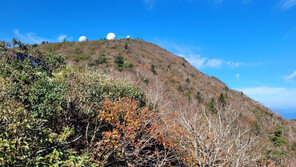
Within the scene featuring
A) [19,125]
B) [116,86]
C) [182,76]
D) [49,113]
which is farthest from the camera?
[182,76]

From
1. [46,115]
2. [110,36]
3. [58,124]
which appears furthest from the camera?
[110,36]

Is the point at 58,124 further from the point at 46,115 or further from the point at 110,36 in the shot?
the point at 110,36

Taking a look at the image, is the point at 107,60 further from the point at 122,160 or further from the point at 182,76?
the point at 122,160

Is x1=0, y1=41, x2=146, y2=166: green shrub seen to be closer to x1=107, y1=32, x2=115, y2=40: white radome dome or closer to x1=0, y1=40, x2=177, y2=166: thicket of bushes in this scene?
x1=0, y1=40, x2=177, y2=166: thicket of bushes

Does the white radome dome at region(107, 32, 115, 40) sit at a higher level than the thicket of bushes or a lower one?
higher

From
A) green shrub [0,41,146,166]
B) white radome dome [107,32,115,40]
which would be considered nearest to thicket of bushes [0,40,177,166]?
green shrub [0,41,146,166]

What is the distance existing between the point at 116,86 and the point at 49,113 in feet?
18.2

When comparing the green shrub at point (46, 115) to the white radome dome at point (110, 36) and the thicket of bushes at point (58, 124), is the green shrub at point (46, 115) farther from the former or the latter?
the white radome dome at point (110, 36)

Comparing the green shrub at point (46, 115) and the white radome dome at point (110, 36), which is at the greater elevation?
the white radome dome at point (110, 36)

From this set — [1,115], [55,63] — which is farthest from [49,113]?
[55,63]

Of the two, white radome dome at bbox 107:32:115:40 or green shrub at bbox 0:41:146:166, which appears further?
white radome dome at bbox 107:32:115:40

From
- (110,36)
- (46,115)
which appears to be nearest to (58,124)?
(46,115)

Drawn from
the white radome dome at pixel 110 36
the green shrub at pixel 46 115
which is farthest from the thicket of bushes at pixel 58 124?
the white radome dome at pixel 110 36

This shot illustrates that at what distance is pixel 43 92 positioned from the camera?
20.5 ft
